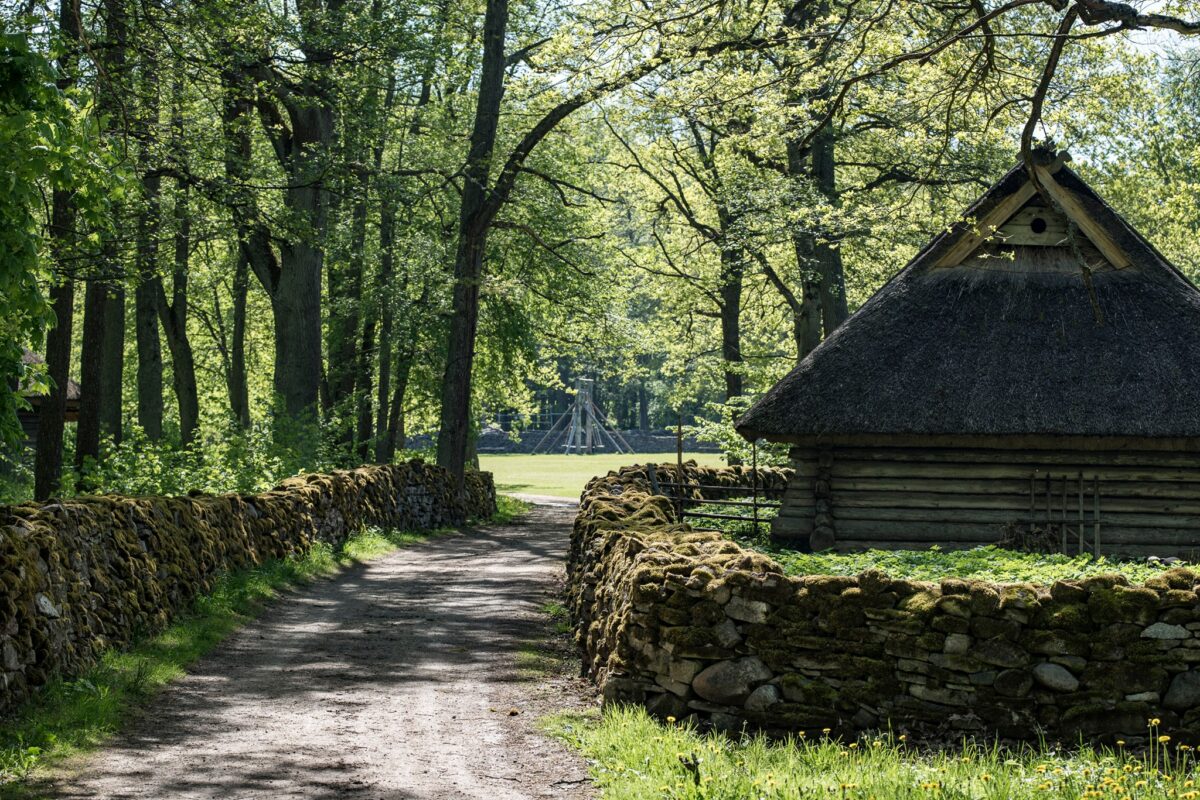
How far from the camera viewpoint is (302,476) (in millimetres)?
18938

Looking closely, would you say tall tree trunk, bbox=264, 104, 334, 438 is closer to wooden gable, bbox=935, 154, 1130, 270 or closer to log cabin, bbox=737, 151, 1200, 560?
log cabin, bbox=737, 151, 1200, 560

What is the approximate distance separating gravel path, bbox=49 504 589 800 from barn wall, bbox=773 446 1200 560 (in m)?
4.42

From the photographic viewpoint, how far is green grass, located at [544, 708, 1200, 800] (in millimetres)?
6766

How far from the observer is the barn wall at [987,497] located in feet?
54.8

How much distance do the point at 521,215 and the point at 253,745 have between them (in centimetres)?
2338

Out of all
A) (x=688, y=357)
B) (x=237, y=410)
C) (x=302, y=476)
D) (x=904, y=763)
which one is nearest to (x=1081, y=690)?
(x=904, y=763)

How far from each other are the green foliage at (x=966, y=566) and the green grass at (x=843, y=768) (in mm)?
2248

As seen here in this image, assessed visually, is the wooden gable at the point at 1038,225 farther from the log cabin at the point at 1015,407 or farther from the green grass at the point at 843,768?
the green grass at the point at 843,768

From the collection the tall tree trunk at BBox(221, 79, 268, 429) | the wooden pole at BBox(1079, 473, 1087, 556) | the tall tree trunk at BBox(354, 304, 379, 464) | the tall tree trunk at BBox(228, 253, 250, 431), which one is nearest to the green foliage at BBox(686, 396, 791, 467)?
the tall tree trunk at BBox(354, 304, 379, 464)

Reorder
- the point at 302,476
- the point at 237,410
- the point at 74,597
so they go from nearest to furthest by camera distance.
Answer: the point at 74,597 → the point at 302,476 → the point at 237,410

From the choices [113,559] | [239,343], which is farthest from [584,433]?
[113,559]

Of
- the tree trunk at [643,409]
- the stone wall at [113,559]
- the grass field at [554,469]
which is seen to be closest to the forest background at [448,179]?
the stone wall at [113,559]

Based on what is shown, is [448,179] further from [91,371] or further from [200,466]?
[91,371]

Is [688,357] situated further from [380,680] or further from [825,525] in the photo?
[380,680]
